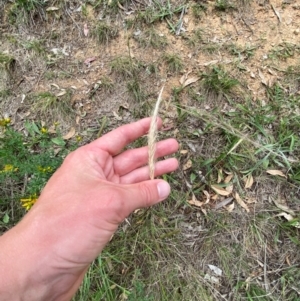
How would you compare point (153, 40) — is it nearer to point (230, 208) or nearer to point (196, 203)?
point (196, 203)

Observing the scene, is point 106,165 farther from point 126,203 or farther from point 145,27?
point 145,27

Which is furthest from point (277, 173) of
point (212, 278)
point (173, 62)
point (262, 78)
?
point (173, 62)

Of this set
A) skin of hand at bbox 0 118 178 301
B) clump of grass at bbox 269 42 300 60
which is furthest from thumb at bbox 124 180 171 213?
clump of grass at bbox 269 42 300 60

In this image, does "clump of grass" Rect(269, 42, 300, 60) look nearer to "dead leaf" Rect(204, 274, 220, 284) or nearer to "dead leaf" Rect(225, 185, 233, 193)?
"dead leaf" Rect(225, 185, 233, 193)

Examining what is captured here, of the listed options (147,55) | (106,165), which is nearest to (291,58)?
(147,55)

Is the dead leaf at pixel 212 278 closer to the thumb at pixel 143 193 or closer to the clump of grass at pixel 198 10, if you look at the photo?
the thumb at pixel 143 193
